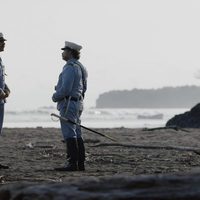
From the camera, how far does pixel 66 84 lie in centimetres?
874

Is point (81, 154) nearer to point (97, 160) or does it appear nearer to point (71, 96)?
point (71, 96)

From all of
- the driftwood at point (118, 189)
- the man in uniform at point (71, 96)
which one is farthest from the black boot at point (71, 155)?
the driftwood at point (118, 189)

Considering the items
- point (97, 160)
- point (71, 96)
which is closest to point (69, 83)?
point (71, 96)

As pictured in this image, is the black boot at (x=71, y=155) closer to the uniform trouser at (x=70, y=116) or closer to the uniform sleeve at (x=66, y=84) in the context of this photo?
the uniform trouser at (x=70, y=116)

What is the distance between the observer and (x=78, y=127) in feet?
29.6

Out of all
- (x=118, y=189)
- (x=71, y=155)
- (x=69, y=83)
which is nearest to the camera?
(x=118, y=189)

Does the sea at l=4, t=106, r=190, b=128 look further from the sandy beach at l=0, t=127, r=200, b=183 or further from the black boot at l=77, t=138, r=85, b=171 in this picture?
the black boot at l=77, t=138, r=85, b=171

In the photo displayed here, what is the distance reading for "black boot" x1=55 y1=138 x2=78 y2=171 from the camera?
8.88 meters

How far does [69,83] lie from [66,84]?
4cm

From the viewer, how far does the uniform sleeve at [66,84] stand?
874 cm

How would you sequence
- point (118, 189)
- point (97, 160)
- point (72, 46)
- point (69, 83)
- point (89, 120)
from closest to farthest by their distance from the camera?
point (118, 189), point (69, 83), point (72, 46), point (97, 160), point (89, 120)

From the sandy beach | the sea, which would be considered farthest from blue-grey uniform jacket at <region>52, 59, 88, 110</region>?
the sea

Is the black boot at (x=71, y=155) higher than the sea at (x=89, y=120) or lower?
lower

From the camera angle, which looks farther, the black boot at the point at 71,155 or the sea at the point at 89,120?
the sea at the point at 89,120
